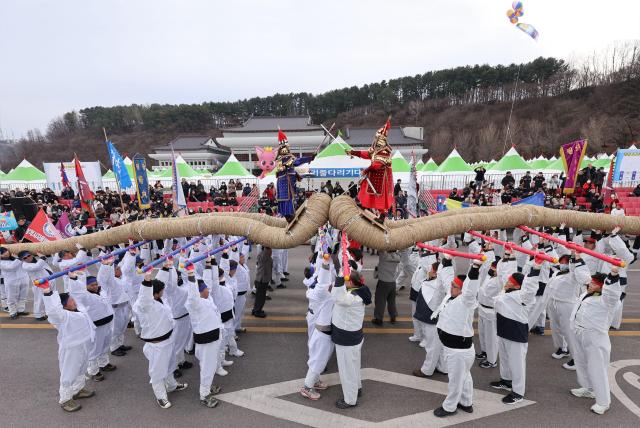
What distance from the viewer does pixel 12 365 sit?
18.4 ft

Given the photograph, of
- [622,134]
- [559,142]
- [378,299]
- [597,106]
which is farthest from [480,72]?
[378,299]

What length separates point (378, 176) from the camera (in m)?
5.08

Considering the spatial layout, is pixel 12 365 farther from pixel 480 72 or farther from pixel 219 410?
pixel 480 72

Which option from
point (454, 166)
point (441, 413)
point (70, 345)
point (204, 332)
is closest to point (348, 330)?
point (441, 413)

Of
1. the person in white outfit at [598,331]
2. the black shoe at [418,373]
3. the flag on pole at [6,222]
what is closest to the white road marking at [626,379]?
the person in white outfit at [598,331]

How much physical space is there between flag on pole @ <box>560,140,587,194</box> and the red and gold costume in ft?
12.2

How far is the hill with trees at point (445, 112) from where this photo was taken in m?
45.2

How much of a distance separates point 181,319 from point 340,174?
42.8 feet

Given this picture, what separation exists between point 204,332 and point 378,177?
3.24m

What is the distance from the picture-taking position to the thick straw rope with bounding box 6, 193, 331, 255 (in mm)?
4566

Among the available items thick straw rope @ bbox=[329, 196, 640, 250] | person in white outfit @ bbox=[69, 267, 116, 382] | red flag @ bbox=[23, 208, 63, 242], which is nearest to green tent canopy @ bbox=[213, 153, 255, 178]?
red flag @ bbox=[23, 208, 63, 242]

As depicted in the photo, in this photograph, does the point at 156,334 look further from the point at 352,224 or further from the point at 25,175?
the point at 25,175

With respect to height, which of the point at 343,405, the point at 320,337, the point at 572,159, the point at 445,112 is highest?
the point at 445,112

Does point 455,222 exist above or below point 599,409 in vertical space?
above
